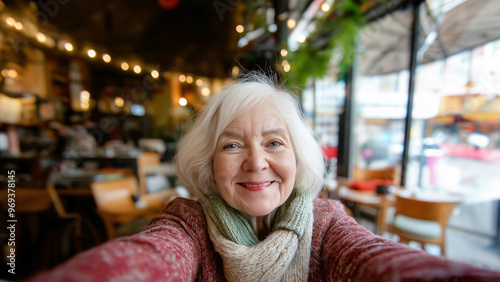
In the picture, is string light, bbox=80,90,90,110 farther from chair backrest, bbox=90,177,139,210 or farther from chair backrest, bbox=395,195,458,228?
chair backrest, bbox=395,195,458,228

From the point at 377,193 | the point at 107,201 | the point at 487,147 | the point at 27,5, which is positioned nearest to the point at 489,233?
the point at 487,147

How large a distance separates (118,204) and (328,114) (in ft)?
12.4

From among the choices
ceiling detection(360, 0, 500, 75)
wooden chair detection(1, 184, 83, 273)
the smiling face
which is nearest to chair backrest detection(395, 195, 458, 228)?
ceiling detection(360, 0, 500, 75)

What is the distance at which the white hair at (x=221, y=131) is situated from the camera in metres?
0.78

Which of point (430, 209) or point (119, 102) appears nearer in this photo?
point (430, 209)

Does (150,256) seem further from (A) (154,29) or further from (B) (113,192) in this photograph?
(A) (154,29)

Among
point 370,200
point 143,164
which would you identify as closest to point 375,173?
point 370,200

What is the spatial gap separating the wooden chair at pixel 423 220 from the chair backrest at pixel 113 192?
2.82m

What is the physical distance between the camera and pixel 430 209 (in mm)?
1896

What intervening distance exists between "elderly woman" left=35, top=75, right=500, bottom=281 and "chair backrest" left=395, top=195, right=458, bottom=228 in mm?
1644

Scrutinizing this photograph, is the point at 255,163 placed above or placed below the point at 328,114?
below

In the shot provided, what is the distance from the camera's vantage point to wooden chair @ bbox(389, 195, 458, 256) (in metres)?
1.88

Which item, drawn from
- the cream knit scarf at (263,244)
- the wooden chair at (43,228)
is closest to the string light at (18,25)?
the wooden chair at (43,228)

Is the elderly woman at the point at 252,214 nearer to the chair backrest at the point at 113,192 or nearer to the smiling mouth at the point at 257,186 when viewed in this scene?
the smiling mouth at the point at 257,186
